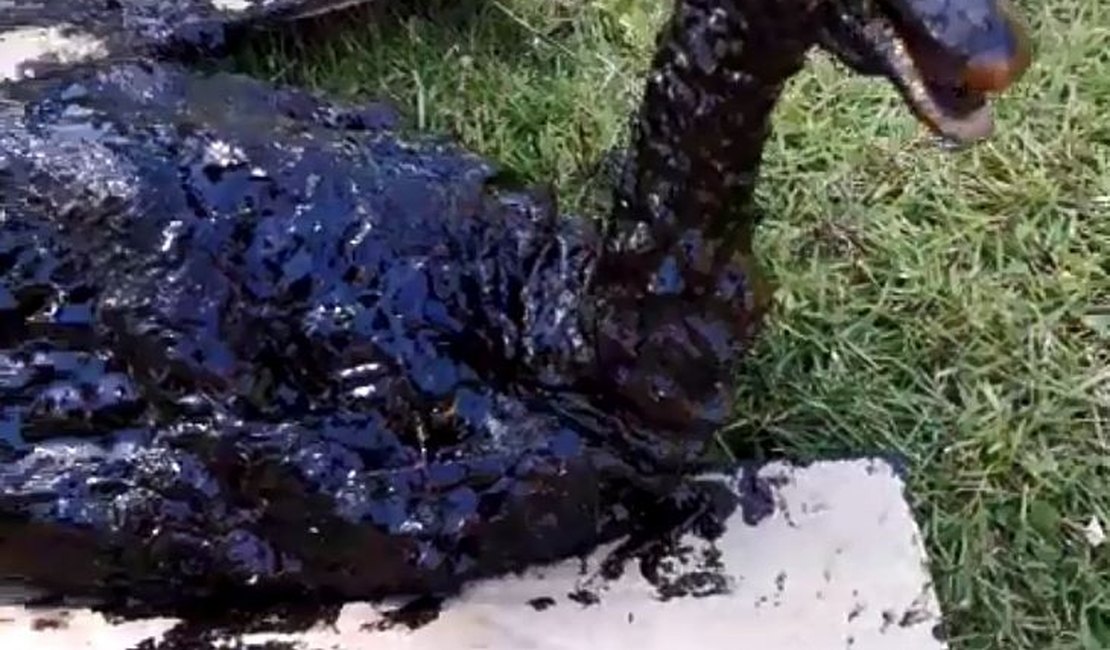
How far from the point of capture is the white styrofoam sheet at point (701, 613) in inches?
80.2

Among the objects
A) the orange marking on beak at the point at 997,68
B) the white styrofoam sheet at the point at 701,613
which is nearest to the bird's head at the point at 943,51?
the orange marking on beak at the point at 997,68

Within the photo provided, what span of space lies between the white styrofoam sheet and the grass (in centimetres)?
18

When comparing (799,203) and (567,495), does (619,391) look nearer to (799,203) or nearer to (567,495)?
(567,495)

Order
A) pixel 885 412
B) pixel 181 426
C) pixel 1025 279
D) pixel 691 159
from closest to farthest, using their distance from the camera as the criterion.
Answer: pixel 691 159 < pixel 181 426 < pixel 885 412 < pixel 1025 279

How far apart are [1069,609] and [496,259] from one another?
0.78 metres

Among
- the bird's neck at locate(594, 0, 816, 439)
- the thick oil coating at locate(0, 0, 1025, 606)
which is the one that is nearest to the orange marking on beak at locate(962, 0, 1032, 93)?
the bird's neck at locate(594, 0, 816, 439)

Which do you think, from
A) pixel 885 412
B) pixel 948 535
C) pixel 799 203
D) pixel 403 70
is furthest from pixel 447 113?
pixel 948 535

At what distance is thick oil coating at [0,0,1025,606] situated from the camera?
1.97m

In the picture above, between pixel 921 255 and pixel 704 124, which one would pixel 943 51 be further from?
pixel 921 255

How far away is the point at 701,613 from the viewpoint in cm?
206

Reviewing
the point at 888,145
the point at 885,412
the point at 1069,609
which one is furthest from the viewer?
the point at 888,145

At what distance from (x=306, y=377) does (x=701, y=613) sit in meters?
0.48

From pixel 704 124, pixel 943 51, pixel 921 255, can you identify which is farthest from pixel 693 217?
pixel 921 255

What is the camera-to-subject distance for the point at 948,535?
232 centimetres
